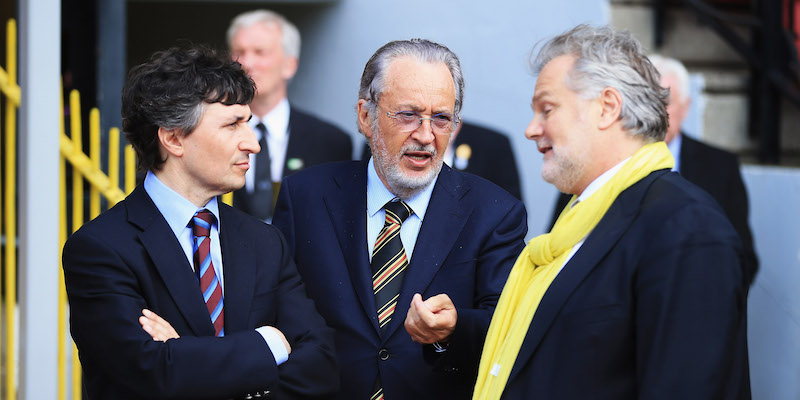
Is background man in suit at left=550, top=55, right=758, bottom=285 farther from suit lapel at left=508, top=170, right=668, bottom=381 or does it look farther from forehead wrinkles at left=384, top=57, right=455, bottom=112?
suit lapel at left=508, top=170, right=668, bottom=381

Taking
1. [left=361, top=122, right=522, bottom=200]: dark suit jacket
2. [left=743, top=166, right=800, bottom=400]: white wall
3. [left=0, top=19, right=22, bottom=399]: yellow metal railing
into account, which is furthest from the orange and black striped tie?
[left=743, top=166, right=800, bottom=400]: white wall

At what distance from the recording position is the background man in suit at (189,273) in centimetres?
233

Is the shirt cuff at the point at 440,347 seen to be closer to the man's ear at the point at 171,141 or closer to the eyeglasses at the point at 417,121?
the eyeglasses at the point at 417,121

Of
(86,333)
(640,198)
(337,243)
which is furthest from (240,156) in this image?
(640,198)

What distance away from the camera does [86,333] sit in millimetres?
2361

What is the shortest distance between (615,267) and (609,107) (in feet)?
1.20

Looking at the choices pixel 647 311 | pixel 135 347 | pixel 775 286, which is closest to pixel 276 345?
pixel 135 347

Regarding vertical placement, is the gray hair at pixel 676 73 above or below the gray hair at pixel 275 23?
below

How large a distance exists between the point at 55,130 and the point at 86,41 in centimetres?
298

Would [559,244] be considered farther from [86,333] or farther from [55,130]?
[55,130]

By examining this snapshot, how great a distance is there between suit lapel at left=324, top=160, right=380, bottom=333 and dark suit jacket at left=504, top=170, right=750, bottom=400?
2.11ft

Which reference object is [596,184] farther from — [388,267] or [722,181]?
[722,181]

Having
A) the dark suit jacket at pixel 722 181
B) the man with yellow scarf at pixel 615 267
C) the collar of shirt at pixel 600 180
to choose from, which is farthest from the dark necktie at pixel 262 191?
the collar of shirt at pixel 600 180

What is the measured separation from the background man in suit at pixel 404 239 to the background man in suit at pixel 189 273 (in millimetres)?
132
